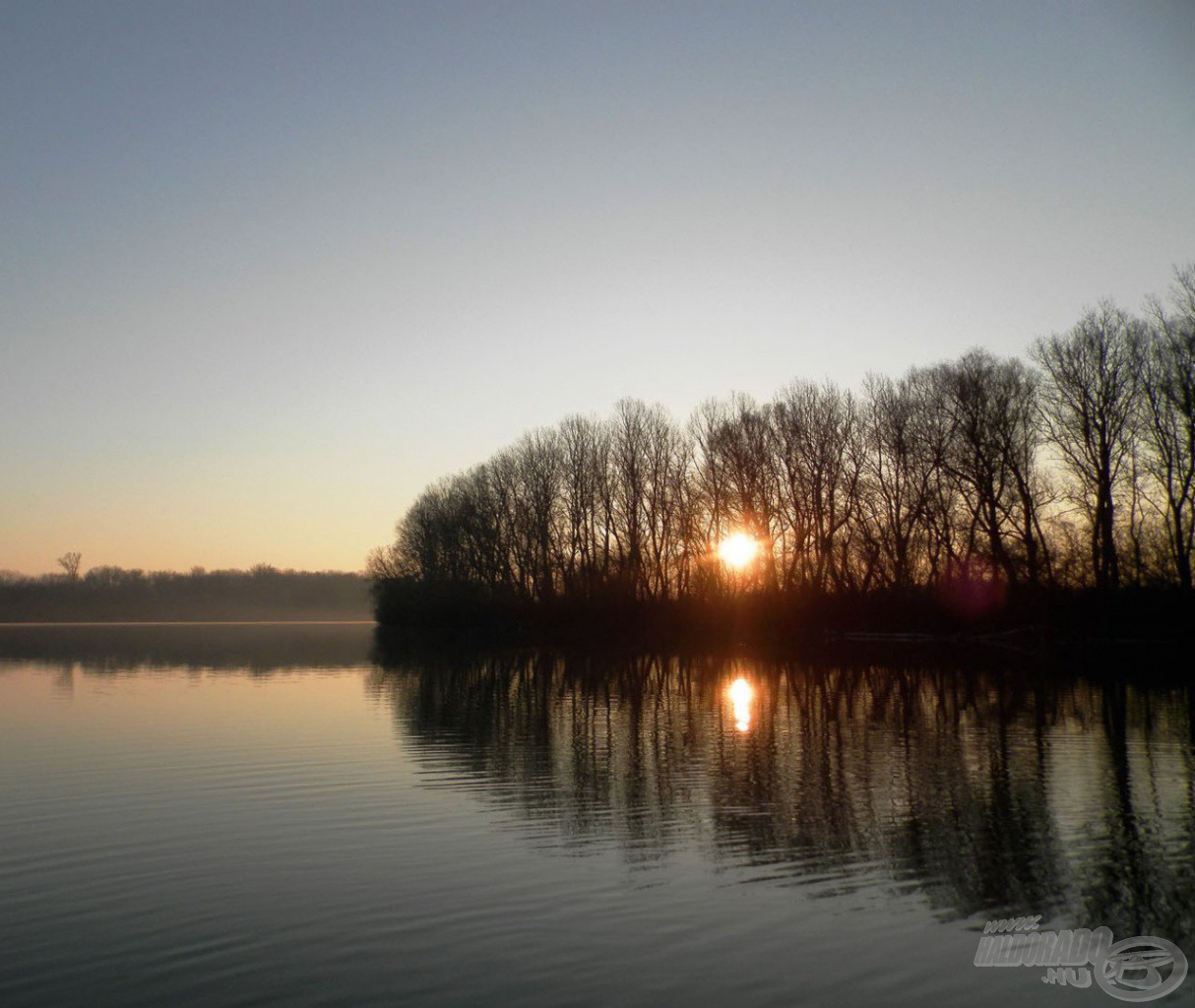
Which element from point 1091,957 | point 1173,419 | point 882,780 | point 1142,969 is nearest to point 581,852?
point 1091,957

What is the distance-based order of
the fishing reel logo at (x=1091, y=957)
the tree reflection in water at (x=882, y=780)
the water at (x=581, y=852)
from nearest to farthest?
the fishing reel logo at (x=1091, y=957) < the water at (x=581, y=852) < the tree reflection in water at (x=882, y=780)

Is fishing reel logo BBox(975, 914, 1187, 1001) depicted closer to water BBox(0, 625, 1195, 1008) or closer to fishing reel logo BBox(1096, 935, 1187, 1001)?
fishing reel logo BBox(1096, 935, 1187, 1001)

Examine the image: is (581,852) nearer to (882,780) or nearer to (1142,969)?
(1142,969)

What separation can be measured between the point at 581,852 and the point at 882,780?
7.07 metres

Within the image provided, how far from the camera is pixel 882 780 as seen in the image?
1747cm

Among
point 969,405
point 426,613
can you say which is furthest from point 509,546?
point 969,405

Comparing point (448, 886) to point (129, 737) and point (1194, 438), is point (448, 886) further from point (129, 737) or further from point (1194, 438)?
point (1194, 438)

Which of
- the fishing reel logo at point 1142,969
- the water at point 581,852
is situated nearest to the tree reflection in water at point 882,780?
the water at point 581,852

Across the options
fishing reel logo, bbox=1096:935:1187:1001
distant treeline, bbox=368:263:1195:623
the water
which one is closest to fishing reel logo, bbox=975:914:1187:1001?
fishing reel logo, bbox=1096:935:1187:1001

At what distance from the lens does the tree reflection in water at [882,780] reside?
37.7 ft

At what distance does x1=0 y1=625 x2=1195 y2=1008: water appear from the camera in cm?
860

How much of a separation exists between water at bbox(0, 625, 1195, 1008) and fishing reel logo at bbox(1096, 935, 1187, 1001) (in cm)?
23

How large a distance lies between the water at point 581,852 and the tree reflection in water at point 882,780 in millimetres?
83

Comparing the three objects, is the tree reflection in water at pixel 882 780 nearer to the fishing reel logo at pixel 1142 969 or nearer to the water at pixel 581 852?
the water at pixel 581 852
